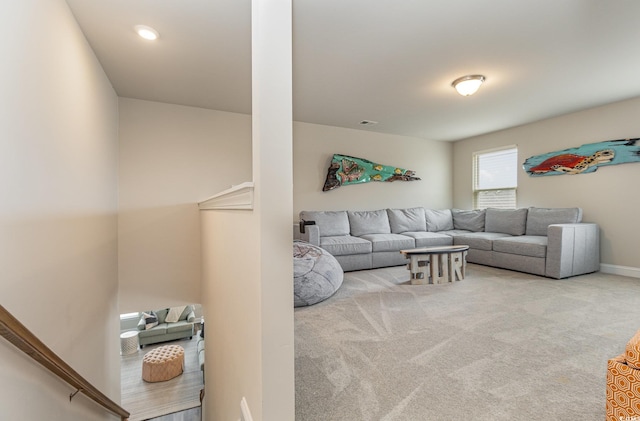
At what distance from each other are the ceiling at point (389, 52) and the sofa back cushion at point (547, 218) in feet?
4.86

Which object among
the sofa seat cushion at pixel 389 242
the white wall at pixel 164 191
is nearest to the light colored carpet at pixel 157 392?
the white wall at pixel 164 191

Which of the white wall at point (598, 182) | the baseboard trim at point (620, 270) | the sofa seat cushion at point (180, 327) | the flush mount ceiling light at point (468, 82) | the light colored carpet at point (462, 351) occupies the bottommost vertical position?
the sofa seat cushion at point (180, 327)

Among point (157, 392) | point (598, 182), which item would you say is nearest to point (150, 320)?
point (157, 392)

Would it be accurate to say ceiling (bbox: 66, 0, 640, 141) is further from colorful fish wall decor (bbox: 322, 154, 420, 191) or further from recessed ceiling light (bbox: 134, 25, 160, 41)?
colorful fish wall decor (bbox: 322, 154, 420, 191)

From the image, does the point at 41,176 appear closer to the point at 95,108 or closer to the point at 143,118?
the point at 95,108

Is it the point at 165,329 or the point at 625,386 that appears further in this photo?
the point at 165,329

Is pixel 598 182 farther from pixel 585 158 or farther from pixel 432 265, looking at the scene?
pixel 432 265

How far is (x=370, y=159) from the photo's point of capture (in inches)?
202

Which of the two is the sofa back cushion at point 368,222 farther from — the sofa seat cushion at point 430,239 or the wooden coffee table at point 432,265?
the wooden coffee table at point 432,265

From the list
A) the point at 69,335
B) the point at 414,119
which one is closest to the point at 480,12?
the point at 414,119

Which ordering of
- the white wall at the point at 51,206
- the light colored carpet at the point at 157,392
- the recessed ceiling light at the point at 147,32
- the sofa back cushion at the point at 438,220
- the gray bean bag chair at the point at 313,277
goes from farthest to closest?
the sofa back cushion at the point at 438,220
the light colored carpet at the point at 157,392
the gray bean bag chair at the point at 313,277
the recessed ceiling light at the point at 147,32
the white wall at the point at 51,206

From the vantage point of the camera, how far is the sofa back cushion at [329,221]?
430 centimetres

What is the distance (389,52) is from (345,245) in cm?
246

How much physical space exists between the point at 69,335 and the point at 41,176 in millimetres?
1032
